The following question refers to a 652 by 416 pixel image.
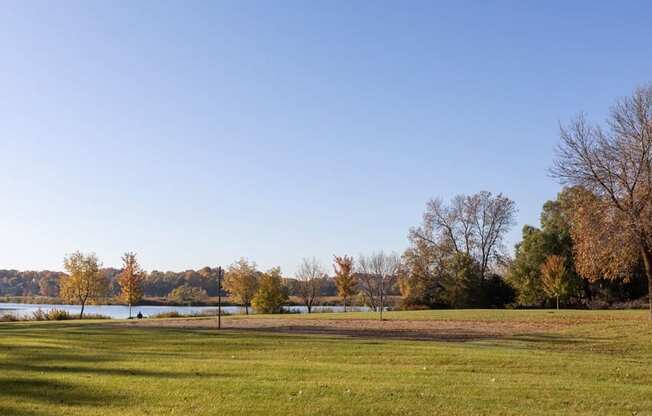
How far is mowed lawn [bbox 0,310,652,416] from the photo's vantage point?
1046 cm

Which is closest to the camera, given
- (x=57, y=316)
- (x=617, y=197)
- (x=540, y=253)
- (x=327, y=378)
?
(x=327, y=378)

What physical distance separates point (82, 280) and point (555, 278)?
46.3 metres

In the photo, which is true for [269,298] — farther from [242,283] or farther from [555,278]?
[555,278]

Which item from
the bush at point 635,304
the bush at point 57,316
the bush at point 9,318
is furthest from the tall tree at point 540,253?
the bush at point 9,318

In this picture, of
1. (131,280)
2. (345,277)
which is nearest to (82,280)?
(131,280)

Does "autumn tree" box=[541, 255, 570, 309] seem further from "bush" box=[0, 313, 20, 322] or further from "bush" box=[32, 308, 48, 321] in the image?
"bush" box=[0, 313, 20, 322]

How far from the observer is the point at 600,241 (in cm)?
3062

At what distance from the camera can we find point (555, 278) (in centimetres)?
5472

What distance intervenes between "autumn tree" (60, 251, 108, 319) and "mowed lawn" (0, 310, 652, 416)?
43.0 metres

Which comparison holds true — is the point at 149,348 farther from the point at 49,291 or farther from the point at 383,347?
the point at 49,291

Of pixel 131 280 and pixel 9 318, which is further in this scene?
pixel 131 280

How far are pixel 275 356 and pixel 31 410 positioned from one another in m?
8.92

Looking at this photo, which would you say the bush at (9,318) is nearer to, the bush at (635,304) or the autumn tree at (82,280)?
the autumn tree at (82,280)

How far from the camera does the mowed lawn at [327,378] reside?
10.5m
